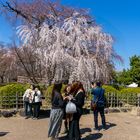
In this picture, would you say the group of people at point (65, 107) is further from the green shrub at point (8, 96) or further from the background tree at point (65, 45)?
the background tree at point (65, 45)

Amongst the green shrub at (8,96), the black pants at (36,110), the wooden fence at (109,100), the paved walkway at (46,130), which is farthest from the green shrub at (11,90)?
the black pants at (36,110)

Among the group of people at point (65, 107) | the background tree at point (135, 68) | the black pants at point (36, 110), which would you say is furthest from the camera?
the background tree at point (135, 68)

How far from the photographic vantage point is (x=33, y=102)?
15.0 m

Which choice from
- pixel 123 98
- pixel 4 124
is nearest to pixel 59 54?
pixel 123 98

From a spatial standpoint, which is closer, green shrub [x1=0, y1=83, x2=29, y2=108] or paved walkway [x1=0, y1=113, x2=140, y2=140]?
paved walkway [x1=0, y1=113, x2=140, y2=140]

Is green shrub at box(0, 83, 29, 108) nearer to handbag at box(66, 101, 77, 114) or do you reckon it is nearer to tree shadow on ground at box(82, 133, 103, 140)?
tree shadow on ground at box(82, 133, 103, 140)

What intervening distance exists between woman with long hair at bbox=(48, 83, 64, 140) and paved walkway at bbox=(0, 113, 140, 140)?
845 millimetres

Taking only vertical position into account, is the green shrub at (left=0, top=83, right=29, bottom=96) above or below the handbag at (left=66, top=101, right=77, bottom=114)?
above

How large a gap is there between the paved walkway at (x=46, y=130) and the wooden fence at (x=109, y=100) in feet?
7.03

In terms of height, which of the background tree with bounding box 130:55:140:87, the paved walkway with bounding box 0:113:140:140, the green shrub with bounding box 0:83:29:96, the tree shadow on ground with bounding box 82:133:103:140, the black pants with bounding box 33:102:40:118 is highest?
the background tree with bounding box 130:55:140:87

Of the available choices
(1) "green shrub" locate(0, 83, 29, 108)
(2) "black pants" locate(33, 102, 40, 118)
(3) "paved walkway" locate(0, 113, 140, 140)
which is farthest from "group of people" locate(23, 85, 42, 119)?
(1) "green shrub" locate(0, 83, 29, 108)

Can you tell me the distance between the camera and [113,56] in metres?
26.9

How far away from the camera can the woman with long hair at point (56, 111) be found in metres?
9.77

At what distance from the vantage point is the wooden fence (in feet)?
56.4
